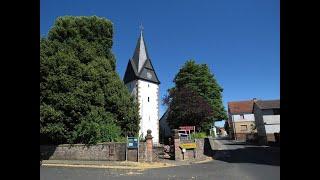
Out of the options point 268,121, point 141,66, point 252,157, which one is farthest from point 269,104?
point 252,157

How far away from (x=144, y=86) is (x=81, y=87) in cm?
2455

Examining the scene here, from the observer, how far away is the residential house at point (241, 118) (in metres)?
84.1

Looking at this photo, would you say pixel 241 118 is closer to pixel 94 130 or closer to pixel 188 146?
pixel 188 146

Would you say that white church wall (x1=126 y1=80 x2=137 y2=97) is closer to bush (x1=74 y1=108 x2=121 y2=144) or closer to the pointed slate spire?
the pointed slate spire

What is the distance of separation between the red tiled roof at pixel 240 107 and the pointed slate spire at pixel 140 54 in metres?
36.3

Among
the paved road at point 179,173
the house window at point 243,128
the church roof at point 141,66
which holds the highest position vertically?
the church roof at point 141,66

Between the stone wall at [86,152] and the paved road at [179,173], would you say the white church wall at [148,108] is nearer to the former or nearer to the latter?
the stone wall at [86,152]

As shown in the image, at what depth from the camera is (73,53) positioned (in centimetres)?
3388

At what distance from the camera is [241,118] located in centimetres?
8838

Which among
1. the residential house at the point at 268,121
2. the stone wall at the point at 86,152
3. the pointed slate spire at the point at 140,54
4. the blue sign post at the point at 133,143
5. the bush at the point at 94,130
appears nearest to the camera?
the blue sign post at the point at 133,143

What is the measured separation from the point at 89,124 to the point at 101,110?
9.39ft

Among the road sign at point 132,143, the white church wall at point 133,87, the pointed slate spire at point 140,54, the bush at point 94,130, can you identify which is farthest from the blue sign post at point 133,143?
the pointed slate spire at point 140,54
